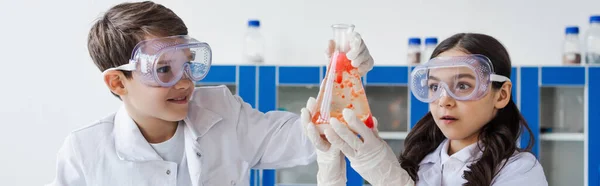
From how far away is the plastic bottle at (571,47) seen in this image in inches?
134

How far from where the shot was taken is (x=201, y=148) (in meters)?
1.91

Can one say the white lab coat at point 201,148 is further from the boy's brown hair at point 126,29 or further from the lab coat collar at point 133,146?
the boy's brown hair at point 126,29

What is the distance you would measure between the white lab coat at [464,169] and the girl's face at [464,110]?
0.06m

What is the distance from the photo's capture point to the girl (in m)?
1.60

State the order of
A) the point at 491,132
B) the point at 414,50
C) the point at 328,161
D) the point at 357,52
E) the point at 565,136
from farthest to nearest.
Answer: the point at 414,50 < the point at 565,136 < the point at 491,132 < the point at 328,161 < the point at 357,52

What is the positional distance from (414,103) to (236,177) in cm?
165

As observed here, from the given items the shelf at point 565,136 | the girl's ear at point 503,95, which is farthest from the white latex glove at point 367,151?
the shelf at point 565,136

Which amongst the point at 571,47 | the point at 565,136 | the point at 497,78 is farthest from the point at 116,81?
the point at 571,47

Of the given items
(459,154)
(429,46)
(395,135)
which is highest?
(429,46)

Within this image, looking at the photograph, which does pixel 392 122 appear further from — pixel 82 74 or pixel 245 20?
pixel 82 74

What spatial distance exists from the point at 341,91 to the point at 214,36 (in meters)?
2.45

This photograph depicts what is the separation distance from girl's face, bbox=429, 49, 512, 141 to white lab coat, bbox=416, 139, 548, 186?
58mm

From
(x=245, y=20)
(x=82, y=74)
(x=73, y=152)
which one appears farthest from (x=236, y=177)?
(x=82, y=74)

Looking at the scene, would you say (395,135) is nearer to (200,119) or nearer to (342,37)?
(200,119)
